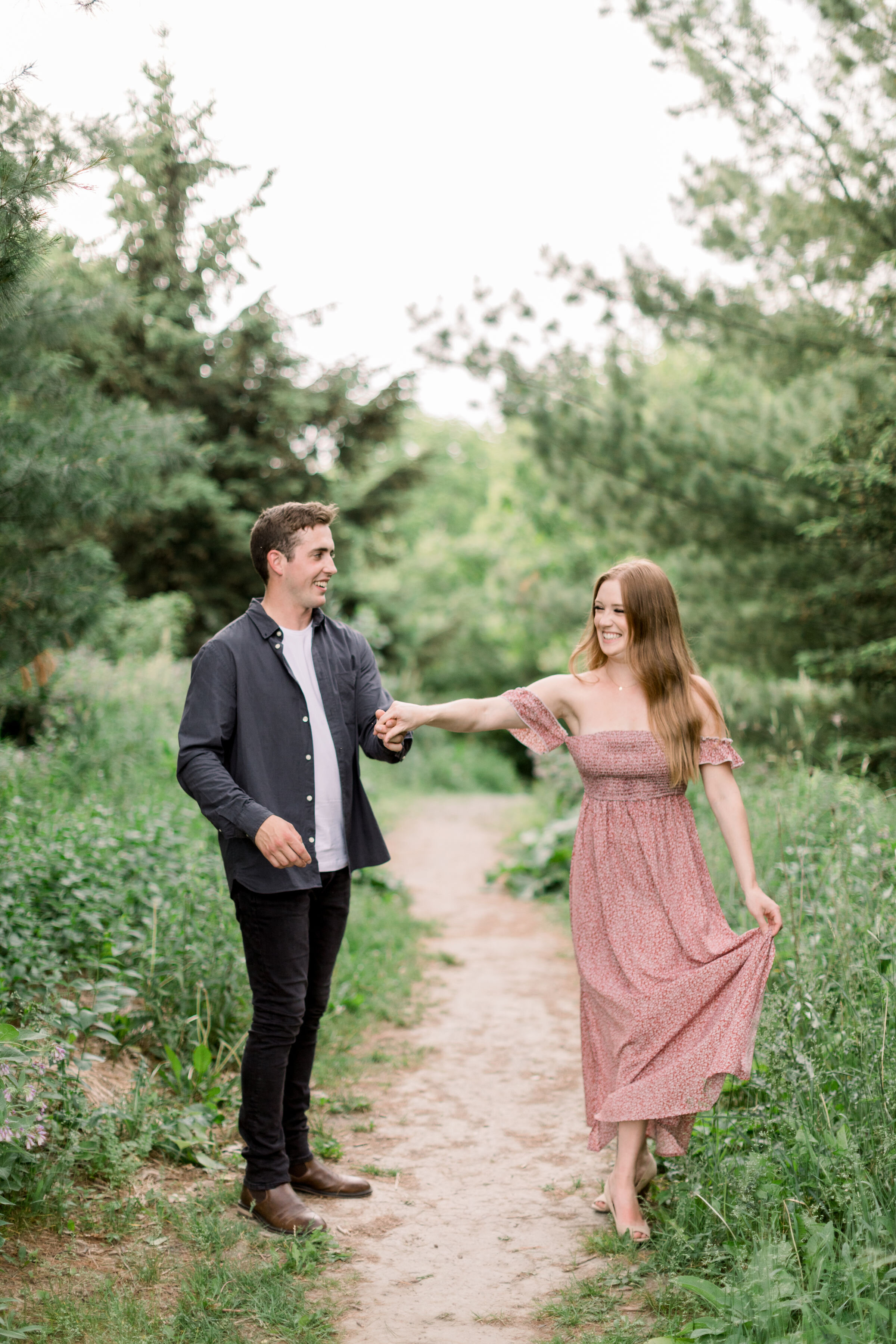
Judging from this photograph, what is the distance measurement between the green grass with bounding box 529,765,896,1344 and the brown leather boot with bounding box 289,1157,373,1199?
2.90 feet

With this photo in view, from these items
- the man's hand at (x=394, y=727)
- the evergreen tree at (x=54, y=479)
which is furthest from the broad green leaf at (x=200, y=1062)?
the evergreen tree at (x=54, y=479)

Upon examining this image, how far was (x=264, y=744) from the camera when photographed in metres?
3.48

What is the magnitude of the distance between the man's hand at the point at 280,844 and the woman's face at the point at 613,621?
1159 mm

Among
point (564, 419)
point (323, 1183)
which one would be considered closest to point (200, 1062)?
point (323, 1183)

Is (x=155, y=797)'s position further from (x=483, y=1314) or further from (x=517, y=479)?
(x=517, y=479)

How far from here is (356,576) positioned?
1598cm

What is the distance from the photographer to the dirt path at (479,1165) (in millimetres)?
3055

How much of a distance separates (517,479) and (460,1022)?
2368 centimetres

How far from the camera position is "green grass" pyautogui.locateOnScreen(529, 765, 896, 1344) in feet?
8.22

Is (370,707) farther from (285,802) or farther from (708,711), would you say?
(708,711)

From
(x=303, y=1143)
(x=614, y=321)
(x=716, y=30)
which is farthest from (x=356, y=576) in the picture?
(x=303, y=1143)

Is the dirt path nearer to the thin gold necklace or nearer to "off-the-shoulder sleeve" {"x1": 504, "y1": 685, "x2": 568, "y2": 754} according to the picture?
"off-the-shoulder sleeve" {"x1": 504, "y1": 685, "x2": 568, "y2": 754}

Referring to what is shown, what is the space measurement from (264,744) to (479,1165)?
1.86 meters

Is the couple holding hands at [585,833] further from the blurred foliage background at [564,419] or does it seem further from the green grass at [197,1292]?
the blurred foliage background at [564,419]
